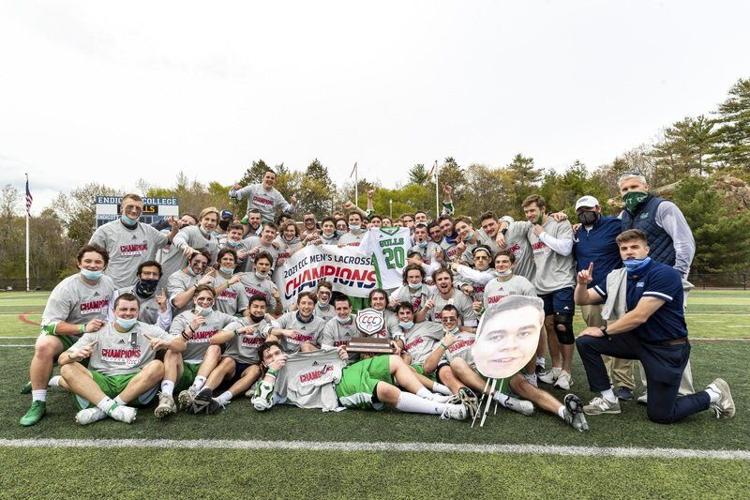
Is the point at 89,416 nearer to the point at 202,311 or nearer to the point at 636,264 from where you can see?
the point at 202,311

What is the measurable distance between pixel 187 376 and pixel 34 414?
1.27 meters

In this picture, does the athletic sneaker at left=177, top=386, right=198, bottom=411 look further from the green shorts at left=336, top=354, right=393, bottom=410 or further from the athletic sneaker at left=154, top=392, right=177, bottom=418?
the green shorts at left=336, top=354, right=393, bottom=410

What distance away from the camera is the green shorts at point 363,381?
4.00 meters

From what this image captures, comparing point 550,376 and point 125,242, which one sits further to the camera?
point 125,242

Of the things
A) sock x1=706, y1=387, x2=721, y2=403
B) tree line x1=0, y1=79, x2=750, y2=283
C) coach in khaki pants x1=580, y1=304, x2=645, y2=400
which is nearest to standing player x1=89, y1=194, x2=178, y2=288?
coach in khaki pants x1=580, y1=304, x2=645, y2=400

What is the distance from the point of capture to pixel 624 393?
14.5 feet

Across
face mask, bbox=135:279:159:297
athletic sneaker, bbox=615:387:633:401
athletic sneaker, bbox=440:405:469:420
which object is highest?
face mask, bbox=135:279:159:297

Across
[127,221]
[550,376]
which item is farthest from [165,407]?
[550,376]

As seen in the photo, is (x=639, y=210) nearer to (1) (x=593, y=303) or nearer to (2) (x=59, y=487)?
(1) (x=593, y=303)

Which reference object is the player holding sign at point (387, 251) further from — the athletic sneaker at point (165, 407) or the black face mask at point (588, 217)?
the athletic sneaker at point (165, 407)

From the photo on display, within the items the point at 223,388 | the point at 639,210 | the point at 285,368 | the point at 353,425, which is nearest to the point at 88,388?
the point at 223,388

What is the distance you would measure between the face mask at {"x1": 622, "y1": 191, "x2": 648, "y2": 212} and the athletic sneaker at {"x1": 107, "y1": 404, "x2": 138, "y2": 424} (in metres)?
5.15

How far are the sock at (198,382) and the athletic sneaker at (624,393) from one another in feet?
14.0

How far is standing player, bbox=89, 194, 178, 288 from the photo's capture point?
519 cm
